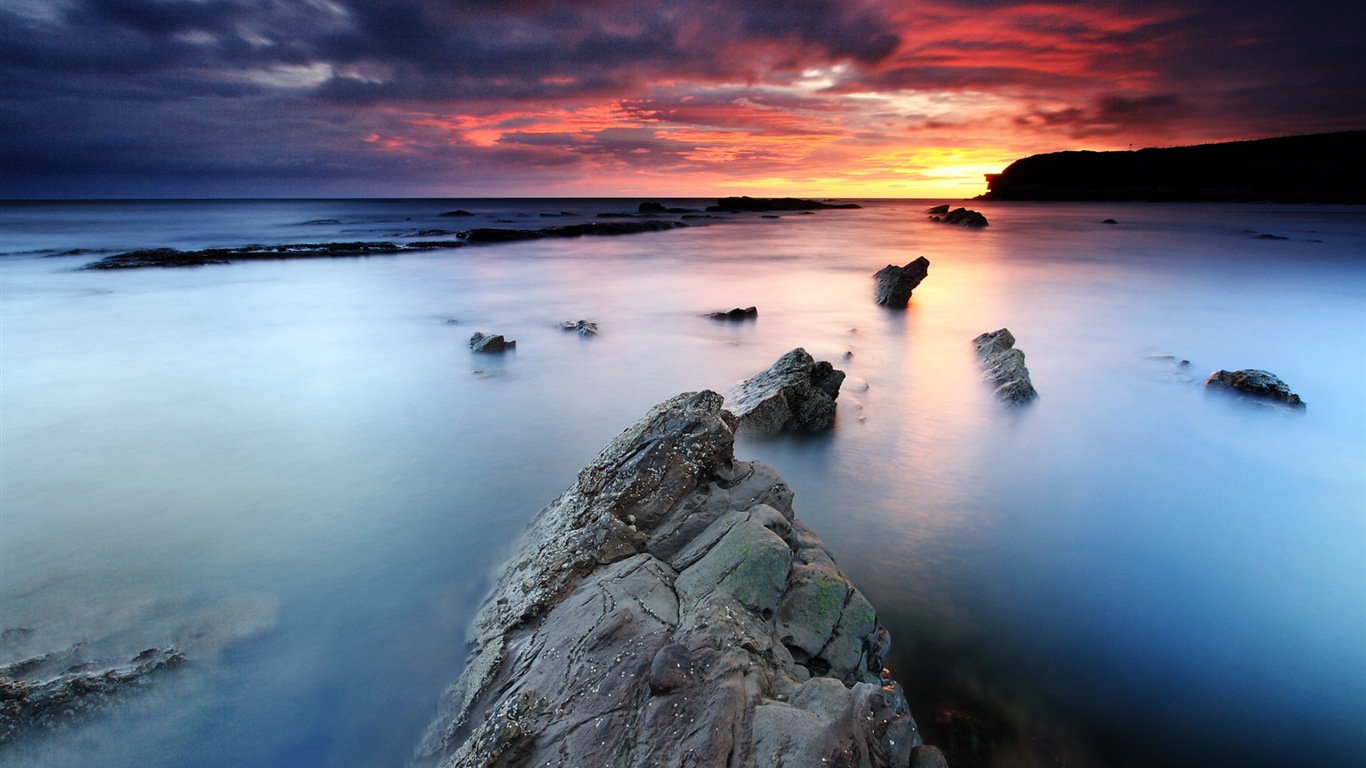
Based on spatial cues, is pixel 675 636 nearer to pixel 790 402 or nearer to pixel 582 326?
pixel 790 402

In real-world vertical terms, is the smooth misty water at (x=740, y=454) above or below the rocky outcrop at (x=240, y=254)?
below

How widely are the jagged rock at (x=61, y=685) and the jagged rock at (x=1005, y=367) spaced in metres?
8.98

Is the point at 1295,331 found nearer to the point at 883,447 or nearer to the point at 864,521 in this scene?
the point at 883,447

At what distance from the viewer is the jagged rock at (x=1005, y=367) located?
8109mm

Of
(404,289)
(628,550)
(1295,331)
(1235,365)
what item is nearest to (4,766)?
(628,550)

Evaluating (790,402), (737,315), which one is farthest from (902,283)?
(790,402)

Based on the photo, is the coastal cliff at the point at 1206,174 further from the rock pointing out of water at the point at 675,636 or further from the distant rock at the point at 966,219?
the rock pointing out of water at the point at 675,636

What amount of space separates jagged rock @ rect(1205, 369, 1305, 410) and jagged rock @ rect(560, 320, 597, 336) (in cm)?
1040

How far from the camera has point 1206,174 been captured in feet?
249

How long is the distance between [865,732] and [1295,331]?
15312 millimetres

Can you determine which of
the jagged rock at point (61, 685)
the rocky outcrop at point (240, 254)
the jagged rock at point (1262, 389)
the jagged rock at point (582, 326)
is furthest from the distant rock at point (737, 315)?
the rocky outcrop at point (240, 254)

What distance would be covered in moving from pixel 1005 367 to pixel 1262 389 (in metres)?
3.10

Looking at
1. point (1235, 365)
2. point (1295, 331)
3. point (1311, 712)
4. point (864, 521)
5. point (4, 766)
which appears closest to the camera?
point (4, 766)

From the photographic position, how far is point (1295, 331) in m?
12.1
